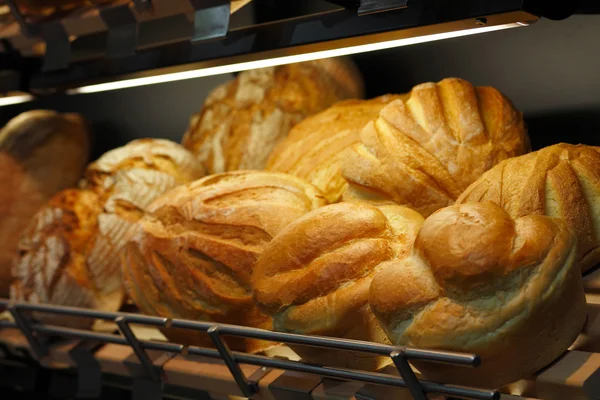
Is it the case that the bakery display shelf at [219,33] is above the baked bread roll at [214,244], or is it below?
above

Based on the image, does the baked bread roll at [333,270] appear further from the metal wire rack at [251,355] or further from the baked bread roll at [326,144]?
the baked bread roll at [326,144]

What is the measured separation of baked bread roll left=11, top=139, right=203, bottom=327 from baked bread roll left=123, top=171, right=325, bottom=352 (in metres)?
0.28

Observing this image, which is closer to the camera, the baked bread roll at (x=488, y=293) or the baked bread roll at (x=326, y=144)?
the baked bread roll at (x=488, y=293)

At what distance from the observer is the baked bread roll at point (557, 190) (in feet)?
3.99

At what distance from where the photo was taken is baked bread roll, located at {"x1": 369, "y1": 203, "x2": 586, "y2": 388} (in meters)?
1.04

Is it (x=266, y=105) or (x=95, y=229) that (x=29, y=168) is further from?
(x=266, y=105)

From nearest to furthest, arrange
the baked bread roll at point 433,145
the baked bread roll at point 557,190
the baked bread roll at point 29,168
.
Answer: the baked bread roll at point 557,190
the baked bread roll at point 433,145
the baked bread roll at point 29,168

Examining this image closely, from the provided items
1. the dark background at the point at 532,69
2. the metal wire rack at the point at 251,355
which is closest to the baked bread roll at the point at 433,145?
the dark background at the point at 532,69

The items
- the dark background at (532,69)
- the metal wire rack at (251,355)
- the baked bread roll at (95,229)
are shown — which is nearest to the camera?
the metal wire rack at (251,355)

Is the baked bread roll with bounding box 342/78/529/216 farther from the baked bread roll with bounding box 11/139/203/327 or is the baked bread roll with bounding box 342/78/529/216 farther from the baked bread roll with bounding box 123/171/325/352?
the baked bread roll with bounding box 11/139/203/327

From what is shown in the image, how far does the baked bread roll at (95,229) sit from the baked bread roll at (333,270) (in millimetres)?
744

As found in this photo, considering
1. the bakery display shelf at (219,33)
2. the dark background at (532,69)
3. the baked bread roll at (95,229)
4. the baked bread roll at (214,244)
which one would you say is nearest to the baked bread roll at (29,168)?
the baked bread roll at (95,229)

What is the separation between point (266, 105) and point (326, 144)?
0.35 meters

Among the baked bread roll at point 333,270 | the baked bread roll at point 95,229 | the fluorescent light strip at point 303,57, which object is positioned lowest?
the baked bread roll at point 95,229
